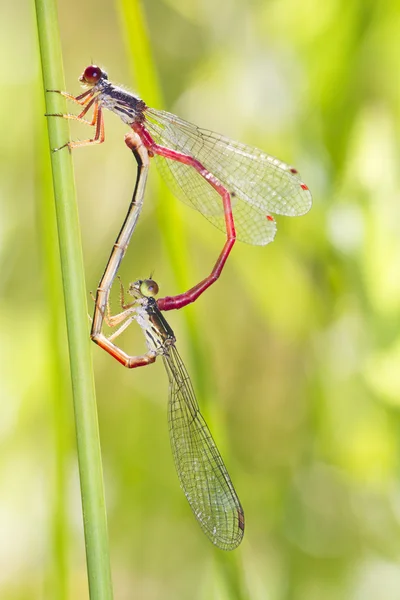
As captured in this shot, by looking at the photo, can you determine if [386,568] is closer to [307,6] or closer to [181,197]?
[181,197]

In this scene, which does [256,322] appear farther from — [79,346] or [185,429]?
[79,346]

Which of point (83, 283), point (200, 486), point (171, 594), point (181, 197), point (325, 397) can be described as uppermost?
point (181, 197)

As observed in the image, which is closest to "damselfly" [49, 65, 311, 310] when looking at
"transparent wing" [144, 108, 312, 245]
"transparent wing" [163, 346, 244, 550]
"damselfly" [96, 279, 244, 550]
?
"transparent wing" [144, 108, 312, 245]

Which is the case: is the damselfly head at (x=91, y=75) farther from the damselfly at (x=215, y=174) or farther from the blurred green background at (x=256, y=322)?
the blurred green background at (x=256, y=322)

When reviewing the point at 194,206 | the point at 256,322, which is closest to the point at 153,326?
the point at 194,206

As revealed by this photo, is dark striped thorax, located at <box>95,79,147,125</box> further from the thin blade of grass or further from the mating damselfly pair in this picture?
the thin blade of grass

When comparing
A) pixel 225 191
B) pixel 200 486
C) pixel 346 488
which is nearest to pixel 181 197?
pixel 225 191

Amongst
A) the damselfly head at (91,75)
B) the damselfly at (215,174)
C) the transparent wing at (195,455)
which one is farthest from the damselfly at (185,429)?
the damselfly head at (91,75)
